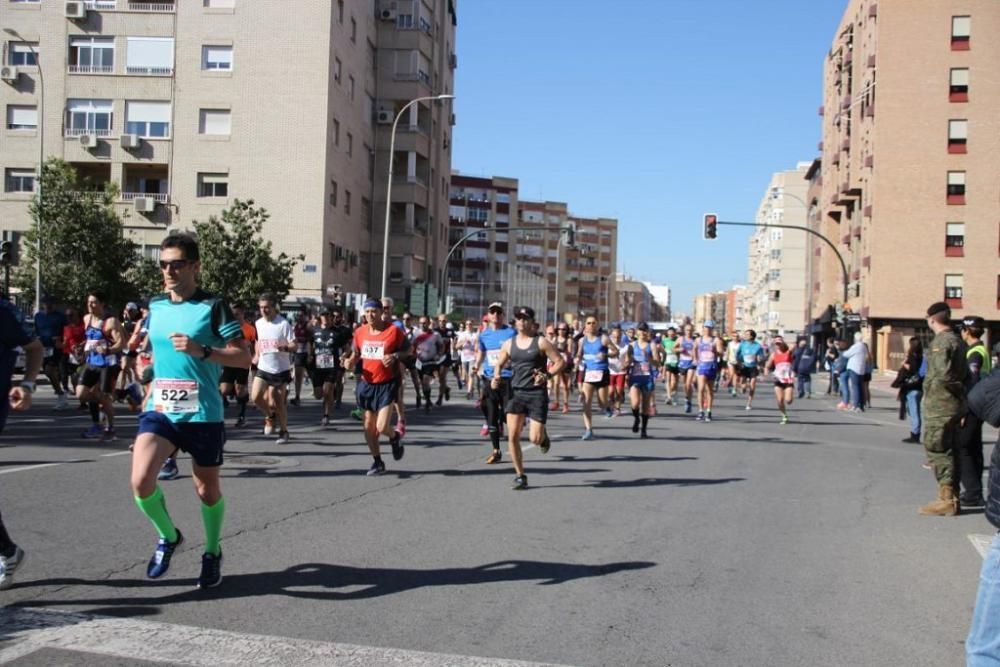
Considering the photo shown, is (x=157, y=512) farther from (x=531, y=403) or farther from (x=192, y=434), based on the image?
(x=531, y=403)

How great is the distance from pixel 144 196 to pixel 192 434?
41.8 meters

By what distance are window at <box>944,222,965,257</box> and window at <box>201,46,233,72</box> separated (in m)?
36.5

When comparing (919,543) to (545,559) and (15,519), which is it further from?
(15,519)

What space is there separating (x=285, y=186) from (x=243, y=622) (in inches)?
1608


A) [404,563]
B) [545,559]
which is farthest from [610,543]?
[404,563]

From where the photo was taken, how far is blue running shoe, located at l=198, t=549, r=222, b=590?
572 cm

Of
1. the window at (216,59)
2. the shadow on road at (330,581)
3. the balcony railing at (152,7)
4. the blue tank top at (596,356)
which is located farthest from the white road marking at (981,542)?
the balcony railing at (152,7)

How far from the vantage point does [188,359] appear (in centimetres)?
573

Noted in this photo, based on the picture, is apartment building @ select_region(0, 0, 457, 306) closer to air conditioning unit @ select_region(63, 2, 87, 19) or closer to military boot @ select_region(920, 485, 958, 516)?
air conditioning unit @ select_region(63, 2, 87, 19)

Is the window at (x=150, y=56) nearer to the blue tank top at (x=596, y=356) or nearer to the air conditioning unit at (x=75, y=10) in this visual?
the air conditioning unit at (x=75, y=10)

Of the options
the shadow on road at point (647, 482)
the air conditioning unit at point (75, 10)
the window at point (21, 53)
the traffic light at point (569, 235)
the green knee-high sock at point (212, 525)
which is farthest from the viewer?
the window at point (21, 53)

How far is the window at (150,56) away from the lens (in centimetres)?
4425

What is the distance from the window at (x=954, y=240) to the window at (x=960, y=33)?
9.06m

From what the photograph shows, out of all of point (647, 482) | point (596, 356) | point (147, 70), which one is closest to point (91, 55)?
point (147, 70)
